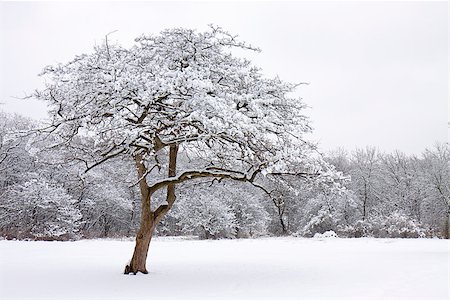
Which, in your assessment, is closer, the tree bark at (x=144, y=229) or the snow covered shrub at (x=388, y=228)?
the tree bark at (x=144, y=229)

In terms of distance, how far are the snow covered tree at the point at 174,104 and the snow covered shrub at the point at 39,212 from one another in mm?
19666

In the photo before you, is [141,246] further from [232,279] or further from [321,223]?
[321,223]

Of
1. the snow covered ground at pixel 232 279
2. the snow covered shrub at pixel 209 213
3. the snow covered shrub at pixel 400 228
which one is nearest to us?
the snow covered ground at pixel 232 279

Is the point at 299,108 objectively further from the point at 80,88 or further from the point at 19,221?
the point at 19,221

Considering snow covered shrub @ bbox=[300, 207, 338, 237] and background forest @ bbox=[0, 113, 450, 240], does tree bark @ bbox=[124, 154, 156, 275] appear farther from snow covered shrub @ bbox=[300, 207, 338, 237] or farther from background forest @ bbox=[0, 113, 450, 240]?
snow covered shrub @ bbox=[300, 207, 338, 237]

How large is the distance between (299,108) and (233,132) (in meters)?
3.37

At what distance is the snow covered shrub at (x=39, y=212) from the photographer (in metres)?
28.7

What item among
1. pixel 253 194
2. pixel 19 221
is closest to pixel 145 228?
pixel 19 221

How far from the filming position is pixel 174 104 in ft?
32.1

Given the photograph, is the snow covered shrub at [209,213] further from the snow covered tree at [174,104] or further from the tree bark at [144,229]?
the snow covered tree at [174,104]

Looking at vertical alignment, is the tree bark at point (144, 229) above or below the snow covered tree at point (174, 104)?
below

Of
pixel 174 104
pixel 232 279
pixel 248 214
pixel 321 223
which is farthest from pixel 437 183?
pixel 174 104

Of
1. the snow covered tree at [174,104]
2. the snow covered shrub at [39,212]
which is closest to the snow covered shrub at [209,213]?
the snow covered shrub at [39,212]

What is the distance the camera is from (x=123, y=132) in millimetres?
8664
